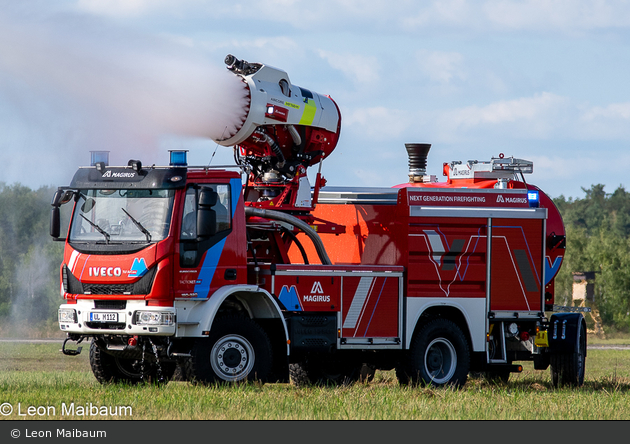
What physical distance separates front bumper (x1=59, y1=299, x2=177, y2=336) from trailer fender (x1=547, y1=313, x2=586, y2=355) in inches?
291

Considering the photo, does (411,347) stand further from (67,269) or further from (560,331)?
(67,269)

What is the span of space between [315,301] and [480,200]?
3464mm

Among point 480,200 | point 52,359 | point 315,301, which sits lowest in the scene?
point 52,359

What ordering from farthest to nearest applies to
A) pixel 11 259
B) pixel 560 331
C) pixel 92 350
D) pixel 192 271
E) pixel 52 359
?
pixel 11 259, pixel 52 359, pixel 560 331, pixel 92 350, pixel 192 271

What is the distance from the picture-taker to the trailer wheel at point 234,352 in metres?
14.3

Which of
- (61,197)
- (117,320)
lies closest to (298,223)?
(117,320)

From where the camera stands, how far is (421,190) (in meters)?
16.6

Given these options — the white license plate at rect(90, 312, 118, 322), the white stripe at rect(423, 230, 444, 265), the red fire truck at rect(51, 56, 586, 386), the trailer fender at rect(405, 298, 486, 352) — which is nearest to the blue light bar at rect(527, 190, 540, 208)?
the red fire truck at rect(51, 56, 586, 386)

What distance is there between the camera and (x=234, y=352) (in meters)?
14.7

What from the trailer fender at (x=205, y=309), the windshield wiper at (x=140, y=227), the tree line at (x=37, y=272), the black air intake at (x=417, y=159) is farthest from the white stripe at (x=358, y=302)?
the tree line at (x=37, y=272)

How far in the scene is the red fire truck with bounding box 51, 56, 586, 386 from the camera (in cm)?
1425

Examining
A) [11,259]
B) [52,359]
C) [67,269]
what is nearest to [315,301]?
[67,269]

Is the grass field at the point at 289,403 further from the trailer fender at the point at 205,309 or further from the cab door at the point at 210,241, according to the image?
the cab door at the point at 210,241

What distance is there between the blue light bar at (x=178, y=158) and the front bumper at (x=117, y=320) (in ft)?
6.60
